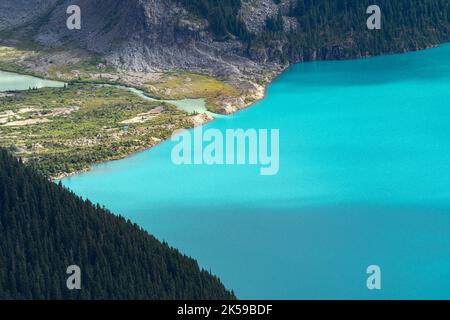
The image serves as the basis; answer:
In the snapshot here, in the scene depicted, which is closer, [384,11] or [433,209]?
[433,209]

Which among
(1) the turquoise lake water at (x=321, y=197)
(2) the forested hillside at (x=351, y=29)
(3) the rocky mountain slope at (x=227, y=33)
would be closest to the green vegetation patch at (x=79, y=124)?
(1) the turquoise lake water at (x=321, y=197)

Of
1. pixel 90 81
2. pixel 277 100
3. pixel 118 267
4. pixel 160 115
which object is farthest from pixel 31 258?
pixel 90 81

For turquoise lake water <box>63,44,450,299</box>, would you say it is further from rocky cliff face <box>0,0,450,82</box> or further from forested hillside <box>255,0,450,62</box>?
forested hillside <box>255,0,450,62</box>

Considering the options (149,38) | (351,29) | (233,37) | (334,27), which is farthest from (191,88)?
(351,29)

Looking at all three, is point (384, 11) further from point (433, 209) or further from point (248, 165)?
point (433, 209)

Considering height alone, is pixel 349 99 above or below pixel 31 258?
above

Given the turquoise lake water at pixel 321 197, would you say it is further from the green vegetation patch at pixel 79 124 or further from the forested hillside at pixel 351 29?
the forested hillside at pixel 351 29

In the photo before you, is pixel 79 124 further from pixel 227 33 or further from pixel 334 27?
pixel 334 27
